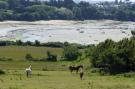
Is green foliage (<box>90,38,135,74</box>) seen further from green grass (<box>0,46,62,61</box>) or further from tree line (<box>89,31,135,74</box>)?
green grass (<box>0,46,62,61</box>)

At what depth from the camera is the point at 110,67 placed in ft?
149

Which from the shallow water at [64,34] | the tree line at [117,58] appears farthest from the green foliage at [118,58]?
the shallow water at [64,34]

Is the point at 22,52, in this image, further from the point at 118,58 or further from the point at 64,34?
the point at 64,34

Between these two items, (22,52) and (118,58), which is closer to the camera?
(118,58)

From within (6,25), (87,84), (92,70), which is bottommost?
(6,25)

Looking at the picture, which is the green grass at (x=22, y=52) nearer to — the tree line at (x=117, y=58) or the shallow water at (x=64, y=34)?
the tree line at (x=117, y=58)

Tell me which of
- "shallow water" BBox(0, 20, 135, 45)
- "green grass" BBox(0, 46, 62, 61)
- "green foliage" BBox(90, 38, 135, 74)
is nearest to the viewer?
"green foliage" BBox(90, 38, 135, 74)

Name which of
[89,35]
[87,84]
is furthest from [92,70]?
[89,35]

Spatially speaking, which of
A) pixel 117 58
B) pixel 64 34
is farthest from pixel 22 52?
pixel 64 34

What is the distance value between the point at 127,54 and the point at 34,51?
122 ft

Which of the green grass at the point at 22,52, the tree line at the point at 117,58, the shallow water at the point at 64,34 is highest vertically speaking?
the tree line at the point at 117,58

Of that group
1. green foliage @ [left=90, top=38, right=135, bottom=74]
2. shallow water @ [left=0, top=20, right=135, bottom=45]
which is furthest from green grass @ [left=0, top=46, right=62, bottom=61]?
shallow water @ [left=0, top=20, right=135, bottom=45]

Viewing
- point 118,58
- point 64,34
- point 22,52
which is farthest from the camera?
point 64,34

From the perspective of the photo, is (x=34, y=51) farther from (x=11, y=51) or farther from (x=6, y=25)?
(x=6, y=25)
